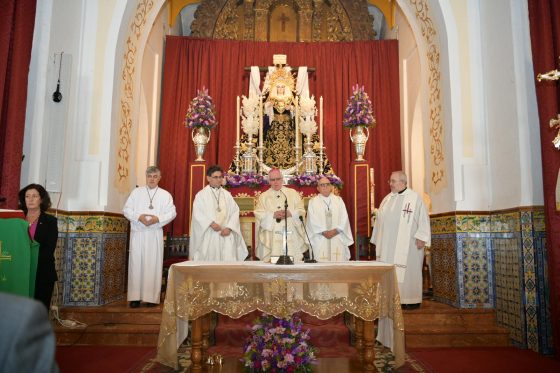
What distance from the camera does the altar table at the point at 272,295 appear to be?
392 centimetres

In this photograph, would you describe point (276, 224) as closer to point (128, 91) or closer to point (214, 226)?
point (214, 226)

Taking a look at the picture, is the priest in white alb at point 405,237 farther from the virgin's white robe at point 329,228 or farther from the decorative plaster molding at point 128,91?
the decorative plaster molding at point 128,91

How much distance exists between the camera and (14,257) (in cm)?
350

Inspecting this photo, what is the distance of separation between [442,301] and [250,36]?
646 centimetres

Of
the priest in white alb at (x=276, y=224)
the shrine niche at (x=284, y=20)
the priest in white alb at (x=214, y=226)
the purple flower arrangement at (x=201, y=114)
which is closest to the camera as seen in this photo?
the priest in white alb at (x=276, y=224)

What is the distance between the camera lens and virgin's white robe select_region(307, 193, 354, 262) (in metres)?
6.04

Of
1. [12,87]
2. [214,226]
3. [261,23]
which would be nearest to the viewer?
[12,87]

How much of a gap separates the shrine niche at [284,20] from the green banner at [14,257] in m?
7.05

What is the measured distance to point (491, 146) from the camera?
5.96m

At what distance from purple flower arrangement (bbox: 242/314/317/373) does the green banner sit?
177 cm

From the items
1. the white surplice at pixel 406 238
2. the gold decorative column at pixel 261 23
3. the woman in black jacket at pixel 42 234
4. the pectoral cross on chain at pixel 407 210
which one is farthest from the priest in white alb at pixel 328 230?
the gold decorative column at pixel 261 23

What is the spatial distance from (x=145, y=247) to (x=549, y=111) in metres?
4.75

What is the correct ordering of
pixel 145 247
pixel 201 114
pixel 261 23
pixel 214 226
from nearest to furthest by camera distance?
pixel 214 226
pixel 145 247
pixel 201 114
pixel 261 23

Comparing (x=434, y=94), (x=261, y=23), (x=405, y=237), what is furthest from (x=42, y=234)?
(x=261, y=23)
